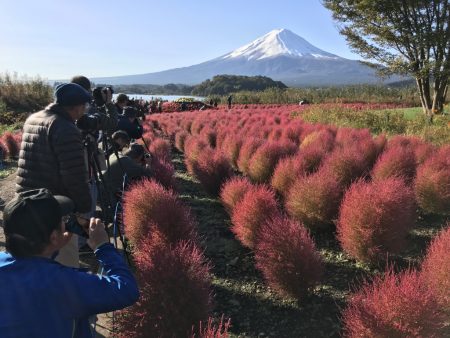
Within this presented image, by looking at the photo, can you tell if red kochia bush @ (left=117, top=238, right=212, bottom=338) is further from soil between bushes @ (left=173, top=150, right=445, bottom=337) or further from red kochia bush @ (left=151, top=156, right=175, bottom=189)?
red kochia bush @ (left=151, top=156, right=175, bottom=189)

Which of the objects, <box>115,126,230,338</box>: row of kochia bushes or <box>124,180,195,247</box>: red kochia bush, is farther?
<box>124,180,195,247</box>: red kochia bush

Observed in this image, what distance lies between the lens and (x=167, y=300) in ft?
8.54

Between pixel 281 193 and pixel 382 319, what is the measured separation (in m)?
3.70

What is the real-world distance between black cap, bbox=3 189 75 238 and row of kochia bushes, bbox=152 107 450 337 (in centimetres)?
189

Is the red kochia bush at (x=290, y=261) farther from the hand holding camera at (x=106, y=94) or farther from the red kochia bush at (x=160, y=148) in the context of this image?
the red kochia bush at (x=160, y=148)

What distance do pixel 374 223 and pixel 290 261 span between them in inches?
39.7

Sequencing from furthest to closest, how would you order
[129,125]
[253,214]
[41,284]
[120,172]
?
[129,125]
[120,172]
[253,214]
[41,284]

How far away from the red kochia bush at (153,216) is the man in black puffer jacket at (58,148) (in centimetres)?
96

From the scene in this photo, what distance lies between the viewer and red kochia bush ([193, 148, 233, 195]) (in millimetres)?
7035

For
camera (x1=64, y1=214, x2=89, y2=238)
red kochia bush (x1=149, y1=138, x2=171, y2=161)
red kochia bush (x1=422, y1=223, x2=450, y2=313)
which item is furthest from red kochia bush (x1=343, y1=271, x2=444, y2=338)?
red kochia bush (x1=149, y1=138, x2=171, y2=161)

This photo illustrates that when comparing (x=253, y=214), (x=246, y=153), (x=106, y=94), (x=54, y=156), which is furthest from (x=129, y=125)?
(x=54, y=156)

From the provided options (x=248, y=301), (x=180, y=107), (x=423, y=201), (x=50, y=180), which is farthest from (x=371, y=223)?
(x=180, y=107)

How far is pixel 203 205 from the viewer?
22.1 ft

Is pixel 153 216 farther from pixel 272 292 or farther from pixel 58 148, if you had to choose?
pixel 272 292
